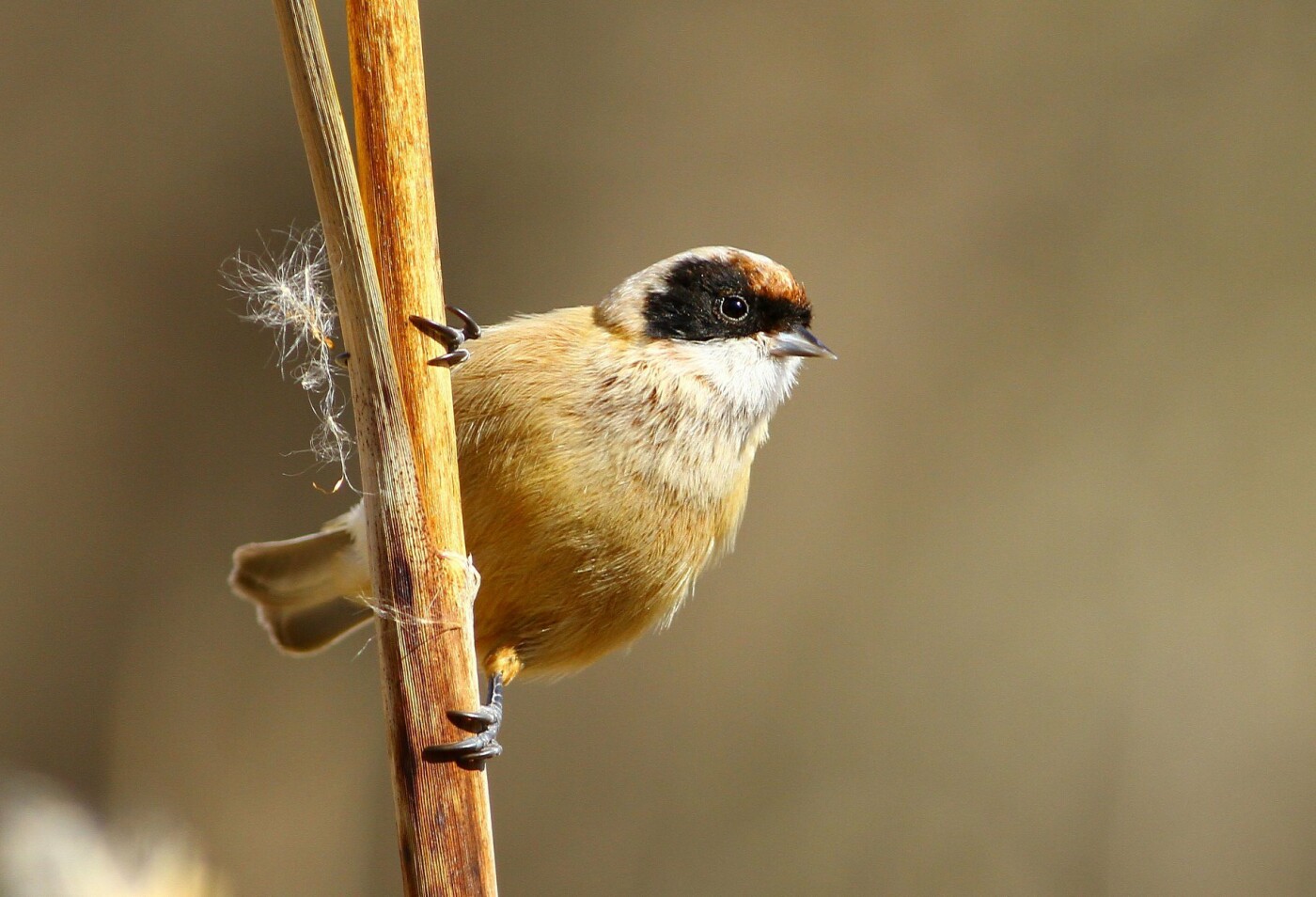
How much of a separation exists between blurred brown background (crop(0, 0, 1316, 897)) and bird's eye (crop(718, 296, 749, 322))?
58.3 inches

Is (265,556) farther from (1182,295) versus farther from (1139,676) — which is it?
(1182,295)

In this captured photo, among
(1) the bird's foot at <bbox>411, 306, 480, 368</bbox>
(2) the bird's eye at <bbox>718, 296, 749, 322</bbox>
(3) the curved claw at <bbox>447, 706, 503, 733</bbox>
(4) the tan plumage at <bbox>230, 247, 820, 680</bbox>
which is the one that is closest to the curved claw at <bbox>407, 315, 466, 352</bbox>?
(1) the bird's foot at <bbox>411, 306, 480, 368</bbox>

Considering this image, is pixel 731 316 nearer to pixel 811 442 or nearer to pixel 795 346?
pixel 795 346

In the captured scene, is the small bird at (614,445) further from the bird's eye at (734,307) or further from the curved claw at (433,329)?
the curved claw at (433,329)

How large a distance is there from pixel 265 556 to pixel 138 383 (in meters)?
0.97

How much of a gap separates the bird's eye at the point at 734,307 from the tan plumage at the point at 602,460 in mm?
36

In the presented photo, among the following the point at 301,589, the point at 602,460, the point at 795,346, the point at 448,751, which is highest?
the point at 795,346

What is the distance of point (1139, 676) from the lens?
329 centimetres

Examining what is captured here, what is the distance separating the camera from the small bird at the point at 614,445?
154cm

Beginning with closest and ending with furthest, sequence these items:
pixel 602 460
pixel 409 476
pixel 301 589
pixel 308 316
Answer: pixel 409 476
pixel 308 316
pixel 602 460
pixel 301 589

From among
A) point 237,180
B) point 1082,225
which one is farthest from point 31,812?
point 1082,225

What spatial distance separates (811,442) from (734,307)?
1629 mm

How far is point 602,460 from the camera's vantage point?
155 centimetres

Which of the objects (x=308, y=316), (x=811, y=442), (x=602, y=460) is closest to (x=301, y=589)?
(x=602, y=460)
